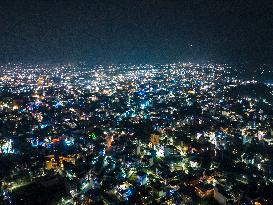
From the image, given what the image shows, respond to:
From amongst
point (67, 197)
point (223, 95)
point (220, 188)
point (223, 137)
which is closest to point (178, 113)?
point (223, 137)

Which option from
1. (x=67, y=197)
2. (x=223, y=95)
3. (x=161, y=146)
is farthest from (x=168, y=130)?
(x=223, y=95)

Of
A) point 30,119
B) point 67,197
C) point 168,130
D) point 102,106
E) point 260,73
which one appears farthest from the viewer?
point 260,73

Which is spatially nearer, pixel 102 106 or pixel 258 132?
pixel 258 132

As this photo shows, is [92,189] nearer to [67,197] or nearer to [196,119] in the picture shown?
[67,197]

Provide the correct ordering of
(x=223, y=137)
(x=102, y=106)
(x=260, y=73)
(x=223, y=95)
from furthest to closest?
(x=260, y=73) < (x=223, y=95) < (x=102, y=106) < (x=223, y=137)

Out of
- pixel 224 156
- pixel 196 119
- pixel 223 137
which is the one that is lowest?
pixel 224 156

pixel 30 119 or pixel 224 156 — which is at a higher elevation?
pixel 30 119
